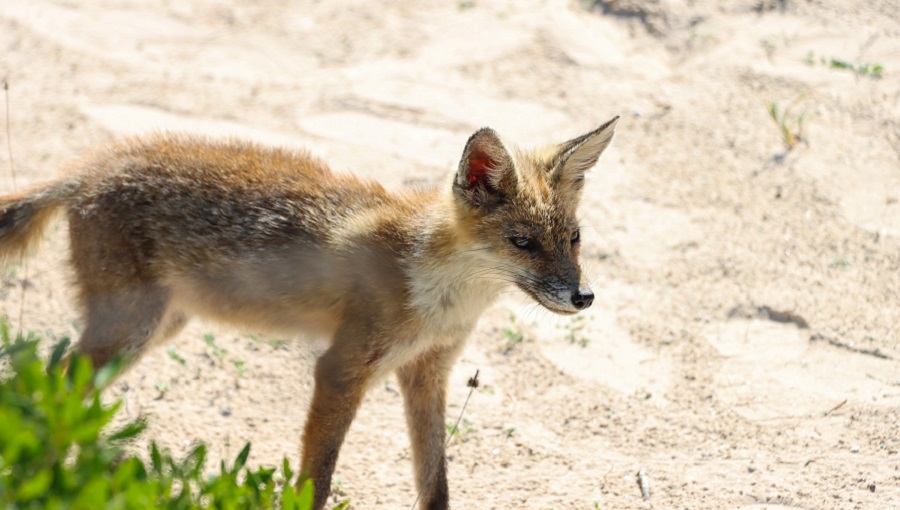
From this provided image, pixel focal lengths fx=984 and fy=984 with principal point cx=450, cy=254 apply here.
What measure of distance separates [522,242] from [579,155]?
63cm

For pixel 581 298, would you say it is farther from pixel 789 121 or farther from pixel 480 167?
pixel 789 121

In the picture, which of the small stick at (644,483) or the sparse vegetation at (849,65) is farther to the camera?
the sparse vegetation at (849,65)

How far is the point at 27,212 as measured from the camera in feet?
17.7

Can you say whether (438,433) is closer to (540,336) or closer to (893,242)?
(540,336)

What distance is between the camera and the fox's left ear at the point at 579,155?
5.26m

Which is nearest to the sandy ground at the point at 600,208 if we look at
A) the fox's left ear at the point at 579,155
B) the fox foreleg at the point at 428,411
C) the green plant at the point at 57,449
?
the fox foreleg at the point at 428,411

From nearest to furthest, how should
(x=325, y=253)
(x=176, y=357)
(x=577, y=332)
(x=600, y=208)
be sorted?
1. (x=325, y=253)
2. (x=176, y=357)
3. (x=577, y=332)
4. (x=600, y=208)

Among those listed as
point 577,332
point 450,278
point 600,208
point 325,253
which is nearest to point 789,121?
point 600,208

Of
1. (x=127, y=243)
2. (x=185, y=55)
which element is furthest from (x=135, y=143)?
(x=185, y=55)

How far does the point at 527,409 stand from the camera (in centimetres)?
610

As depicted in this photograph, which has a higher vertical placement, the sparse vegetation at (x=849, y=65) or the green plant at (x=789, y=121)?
the sparse vegetation at (x=849, y=65)

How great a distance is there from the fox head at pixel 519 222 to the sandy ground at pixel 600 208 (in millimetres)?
964

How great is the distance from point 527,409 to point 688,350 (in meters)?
1.22

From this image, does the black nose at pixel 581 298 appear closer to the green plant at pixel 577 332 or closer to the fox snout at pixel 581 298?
the fox snout at pixel 581 298
